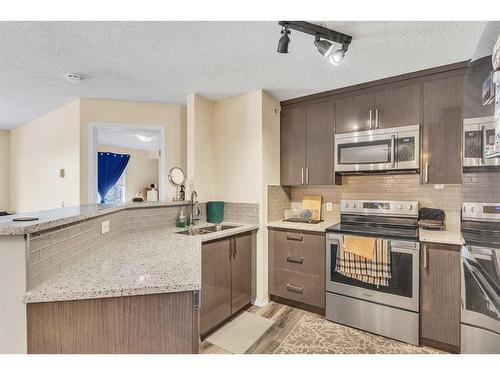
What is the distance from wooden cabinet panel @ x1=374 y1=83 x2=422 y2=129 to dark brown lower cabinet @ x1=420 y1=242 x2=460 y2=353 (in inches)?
44.2

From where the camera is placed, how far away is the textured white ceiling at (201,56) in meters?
1.56

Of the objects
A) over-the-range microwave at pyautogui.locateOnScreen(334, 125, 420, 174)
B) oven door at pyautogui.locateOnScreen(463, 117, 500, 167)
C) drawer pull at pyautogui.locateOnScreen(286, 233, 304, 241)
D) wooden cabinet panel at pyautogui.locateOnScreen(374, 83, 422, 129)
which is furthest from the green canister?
oven door at pyautogui.locateOnScreen(463, 117, 500, 167)

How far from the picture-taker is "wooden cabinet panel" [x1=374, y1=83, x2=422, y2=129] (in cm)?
221

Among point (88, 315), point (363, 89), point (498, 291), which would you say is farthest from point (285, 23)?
point (88, 315)

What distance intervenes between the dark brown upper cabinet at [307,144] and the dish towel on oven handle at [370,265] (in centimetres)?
81

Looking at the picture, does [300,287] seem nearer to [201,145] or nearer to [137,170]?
[201,145]

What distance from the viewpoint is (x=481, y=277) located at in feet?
3.01

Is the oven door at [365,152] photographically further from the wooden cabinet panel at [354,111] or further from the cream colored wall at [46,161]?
the cream colored wall at [46,161]

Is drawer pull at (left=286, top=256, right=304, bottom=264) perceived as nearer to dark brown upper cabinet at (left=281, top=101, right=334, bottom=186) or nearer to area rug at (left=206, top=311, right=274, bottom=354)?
area rug at (left=206, top=311, right=274, bottom=354)

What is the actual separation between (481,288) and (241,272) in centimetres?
179

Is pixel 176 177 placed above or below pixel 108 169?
below

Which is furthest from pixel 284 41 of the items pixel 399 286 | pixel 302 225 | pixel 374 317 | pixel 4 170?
pixel 4 170

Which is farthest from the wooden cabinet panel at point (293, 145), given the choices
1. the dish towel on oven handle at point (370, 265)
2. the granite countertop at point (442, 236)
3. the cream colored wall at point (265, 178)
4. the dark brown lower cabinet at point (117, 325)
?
the dark brown lower cabinet at point (117, 325)

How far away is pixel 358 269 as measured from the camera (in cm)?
209
